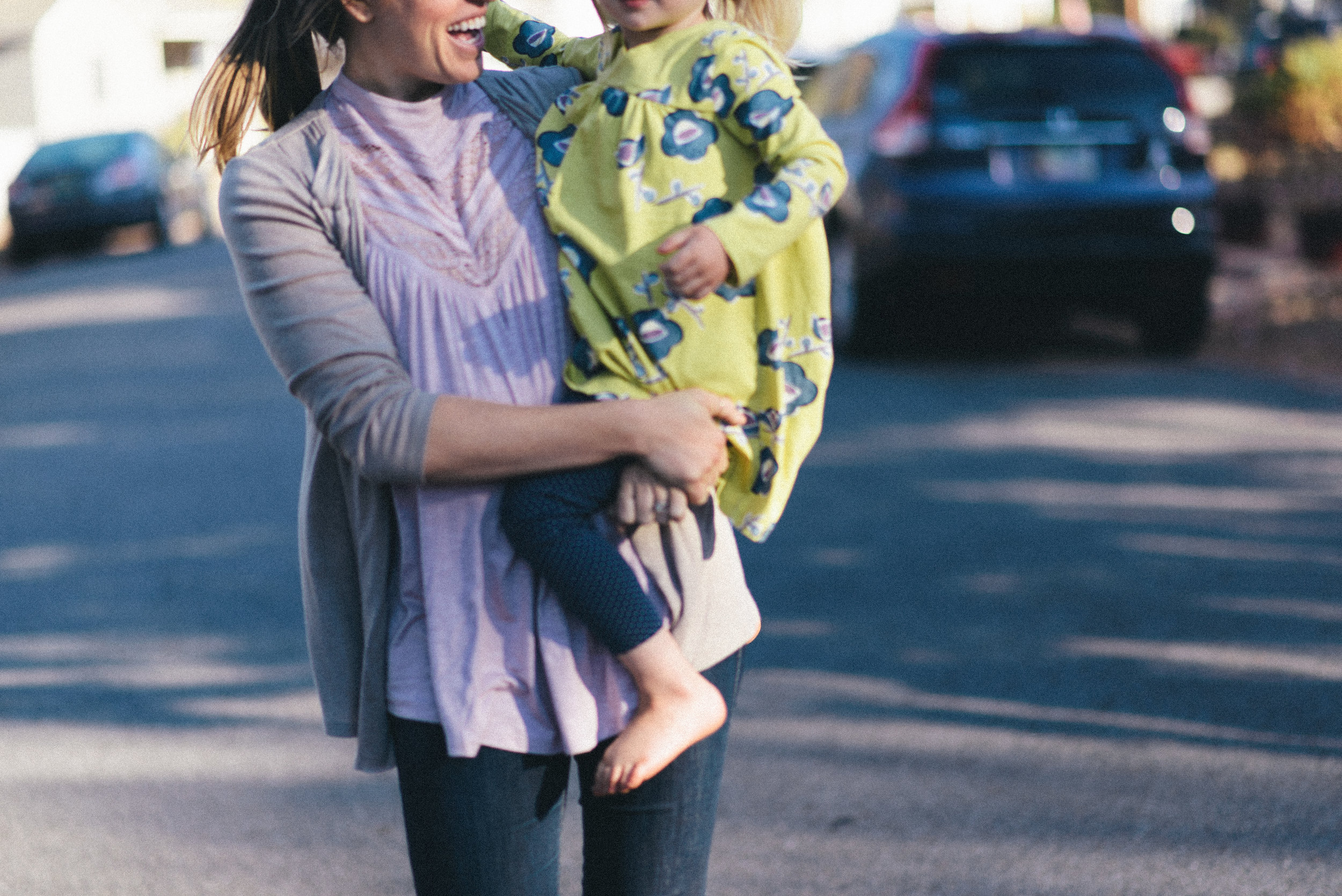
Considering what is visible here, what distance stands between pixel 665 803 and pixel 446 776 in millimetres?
259

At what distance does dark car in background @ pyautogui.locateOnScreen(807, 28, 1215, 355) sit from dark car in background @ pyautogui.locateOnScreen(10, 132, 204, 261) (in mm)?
14460

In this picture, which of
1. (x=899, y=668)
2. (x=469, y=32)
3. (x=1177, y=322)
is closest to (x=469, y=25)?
(x=469, y=32)

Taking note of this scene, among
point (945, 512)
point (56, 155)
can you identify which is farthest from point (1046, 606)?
point (56, 155)

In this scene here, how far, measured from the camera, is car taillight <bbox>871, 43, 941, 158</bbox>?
903 cm

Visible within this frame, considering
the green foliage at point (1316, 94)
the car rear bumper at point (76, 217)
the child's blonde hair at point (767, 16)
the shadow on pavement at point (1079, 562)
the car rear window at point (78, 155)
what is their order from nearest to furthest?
the child's blonde hair at point (767, 16), the shadow on pavement at point (1079, 562), the green foliage at point (1316, 94), the car rear bumper at point (76, 217), the car rear window at point (78, 155)

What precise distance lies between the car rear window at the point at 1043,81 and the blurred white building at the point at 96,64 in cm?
2730

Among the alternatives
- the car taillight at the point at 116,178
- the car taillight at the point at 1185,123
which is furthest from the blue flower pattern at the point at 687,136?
the car taillight at the point at 116,178

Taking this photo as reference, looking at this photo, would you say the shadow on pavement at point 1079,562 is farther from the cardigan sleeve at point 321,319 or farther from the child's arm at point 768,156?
the cardigan sleeve at point 321,319

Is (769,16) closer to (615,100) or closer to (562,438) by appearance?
(615,100)

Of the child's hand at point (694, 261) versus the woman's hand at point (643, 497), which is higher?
the child's hand at point (694, 261)

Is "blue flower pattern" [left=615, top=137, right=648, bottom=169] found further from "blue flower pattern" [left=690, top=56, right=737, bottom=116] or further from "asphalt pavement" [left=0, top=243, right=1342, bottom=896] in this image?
"asphalt pavement" [left=0, top=243, right=1342, bottom=896]

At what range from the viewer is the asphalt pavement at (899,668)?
143 inches

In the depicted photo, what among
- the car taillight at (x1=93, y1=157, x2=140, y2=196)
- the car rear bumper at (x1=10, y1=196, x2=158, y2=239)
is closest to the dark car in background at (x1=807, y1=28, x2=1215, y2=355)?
the car rear bumper at (x1=10, y1=196, x2=158, y2=239)

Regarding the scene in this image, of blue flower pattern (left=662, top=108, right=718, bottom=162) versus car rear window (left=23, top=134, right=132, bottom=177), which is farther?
car rear window (left=23, top=134, right=132, bottom=177)
